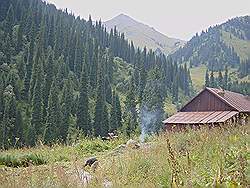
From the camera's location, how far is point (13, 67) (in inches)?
3310

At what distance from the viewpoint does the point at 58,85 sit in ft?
264

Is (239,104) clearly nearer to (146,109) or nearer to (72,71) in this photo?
(146,109)

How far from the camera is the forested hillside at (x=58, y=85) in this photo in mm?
63688

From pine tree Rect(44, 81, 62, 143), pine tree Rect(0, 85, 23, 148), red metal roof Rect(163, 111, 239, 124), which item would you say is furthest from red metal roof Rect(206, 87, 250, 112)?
pine tree Rect(0, 85, 23, 148)

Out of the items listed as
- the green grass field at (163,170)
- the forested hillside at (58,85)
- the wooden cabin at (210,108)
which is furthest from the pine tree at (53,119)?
the green grass field at (163,170)

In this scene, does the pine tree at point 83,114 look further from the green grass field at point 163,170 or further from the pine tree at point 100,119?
the green grass field at point 163,170

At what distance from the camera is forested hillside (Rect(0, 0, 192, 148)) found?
6369cm

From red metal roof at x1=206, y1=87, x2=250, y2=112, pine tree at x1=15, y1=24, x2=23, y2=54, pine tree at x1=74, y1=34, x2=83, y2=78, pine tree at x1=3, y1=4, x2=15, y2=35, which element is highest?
pine tree at x1=3, y1=4, x2=15, y2=35

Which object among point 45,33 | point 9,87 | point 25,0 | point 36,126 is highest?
point 25,0

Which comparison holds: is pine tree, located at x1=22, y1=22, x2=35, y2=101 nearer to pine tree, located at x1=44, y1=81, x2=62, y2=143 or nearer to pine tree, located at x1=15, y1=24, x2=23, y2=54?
pine tree, located at x1=15, y1=24, x2=23, y2=54

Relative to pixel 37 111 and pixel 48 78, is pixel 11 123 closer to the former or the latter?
pixel 37 111

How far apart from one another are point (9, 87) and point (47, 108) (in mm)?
10341

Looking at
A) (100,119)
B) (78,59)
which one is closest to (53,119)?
(100,119)

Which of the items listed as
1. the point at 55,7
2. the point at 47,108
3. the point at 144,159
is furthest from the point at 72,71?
the point at 144,159
